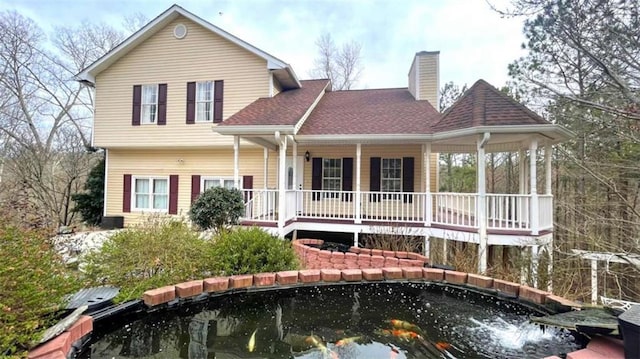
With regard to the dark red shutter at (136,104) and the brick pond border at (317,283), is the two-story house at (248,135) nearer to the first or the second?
the dark red shutter at (136,104)

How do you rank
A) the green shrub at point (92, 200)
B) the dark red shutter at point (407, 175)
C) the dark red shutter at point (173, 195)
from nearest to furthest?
the dark red shutter at point (407, 175) → the dark red shutter at point (173, 195) → the green shrub at point (92, 200)

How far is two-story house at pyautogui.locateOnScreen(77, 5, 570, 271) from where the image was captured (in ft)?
30.1

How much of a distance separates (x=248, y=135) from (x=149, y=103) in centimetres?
549

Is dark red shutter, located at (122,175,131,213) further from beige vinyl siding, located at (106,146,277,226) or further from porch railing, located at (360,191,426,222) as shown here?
porch railing, located at (360,191,426,222)

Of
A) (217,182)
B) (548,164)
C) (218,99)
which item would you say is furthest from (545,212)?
(218,99)

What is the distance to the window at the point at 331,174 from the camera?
1093 centimetres

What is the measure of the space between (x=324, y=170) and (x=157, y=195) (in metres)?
6.50

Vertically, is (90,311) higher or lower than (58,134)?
lower

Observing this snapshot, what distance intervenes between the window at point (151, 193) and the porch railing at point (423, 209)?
449cm

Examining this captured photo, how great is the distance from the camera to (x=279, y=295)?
163 inches

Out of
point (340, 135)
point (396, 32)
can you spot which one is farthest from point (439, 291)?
point (396, 32)

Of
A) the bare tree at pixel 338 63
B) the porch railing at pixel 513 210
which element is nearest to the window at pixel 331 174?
the porch railing at pixel 513 210

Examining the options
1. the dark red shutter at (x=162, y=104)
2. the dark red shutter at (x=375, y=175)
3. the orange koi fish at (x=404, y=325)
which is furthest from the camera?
the dark red shutter at (x=162, y=104)

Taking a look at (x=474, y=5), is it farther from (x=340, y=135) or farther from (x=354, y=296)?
(x=354, y=296)
